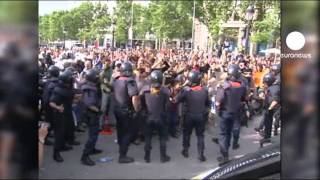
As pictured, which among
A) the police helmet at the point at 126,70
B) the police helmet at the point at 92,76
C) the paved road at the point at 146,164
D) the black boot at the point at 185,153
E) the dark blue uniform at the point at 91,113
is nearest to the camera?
the police helmet at the point at 92,76

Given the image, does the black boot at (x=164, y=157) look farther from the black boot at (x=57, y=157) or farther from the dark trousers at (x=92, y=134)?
the black boot at (x=57, y=157)

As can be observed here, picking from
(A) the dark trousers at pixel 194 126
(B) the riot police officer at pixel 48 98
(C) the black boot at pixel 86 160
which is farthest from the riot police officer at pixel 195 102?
(B) the riot police officer at pixel 48 98

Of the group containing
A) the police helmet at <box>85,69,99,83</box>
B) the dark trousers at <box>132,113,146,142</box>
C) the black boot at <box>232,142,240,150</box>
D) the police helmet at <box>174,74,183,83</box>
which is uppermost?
the police helmet at <box>85,69,99,83</box>

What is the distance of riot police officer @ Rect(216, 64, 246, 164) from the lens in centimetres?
571

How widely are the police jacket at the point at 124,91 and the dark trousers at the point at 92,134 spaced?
14.4 inches

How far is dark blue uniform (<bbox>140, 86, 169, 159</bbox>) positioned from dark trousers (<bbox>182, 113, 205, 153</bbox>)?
0.30 meters

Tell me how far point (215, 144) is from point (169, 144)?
69 cm

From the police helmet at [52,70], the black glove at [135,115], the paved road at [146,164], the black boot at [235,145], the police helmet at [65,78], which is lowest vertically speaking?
the paved road at [146,164]

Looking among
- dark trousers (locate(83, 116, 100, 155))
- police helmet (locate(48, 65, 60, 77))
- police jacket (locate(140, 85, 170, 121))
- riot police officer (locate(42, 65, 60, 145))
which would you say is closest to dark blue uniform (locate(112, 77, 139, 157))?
police jacket (locate(140, 85, 170, 121))

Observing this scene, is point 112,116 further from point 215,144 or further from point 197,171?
point 215,144

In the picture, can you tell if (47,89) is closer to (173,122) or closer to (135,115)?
(135,115)

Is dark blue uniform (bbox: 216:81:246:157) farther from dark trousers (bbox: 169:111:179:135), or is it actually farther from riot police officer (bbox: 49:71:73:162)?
riot police officer (bbox: 49:71:73:162)

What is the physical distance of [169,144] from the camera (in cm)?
673

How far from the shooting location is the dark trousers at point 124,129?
18.9ft
